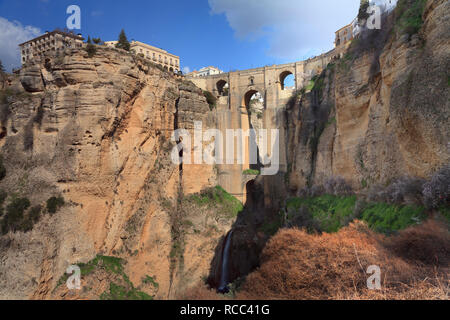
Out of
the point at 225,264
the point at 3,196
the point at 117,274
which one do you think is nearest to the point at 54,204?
the point at 3,196

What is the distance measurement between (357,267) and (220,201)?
15.9 m

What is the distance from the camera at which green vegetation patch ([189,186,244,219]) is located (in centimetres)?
2187

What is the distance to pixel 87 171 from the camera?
15.0 m

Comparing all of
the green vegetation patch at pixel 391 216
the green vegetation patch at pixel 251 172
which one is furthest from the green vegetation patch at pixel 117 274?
the green vegetation patch at pixel 251 172

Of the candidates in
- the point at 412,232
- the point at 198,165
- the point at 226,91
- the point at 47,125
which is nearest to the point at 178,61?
the point at 226,91

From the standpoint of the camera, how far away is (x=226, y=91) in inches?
1292

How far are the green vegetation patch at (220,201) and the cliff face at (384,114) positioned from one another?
18.3 feet

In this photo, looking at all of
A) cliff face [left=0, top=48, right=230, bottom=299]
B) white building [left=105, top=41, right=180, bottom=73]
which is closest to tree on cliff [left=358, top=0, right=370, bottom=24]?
cliff face [left=0, top=48, right=230, bottom=299]

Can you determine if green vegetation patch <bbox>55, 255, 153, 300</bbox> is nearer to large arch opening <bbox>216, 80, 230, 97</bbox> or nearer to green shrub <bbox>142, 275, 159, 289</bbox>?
green shrub <bbox>142, 275, 159, 289</bbox>

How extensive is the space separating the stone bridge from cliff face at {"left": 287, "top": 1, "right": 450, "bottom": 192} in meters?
5.10

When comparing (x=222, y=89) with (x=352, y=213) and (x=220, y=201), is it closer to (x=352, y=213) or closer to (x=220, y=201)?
(x=220, y=201)
